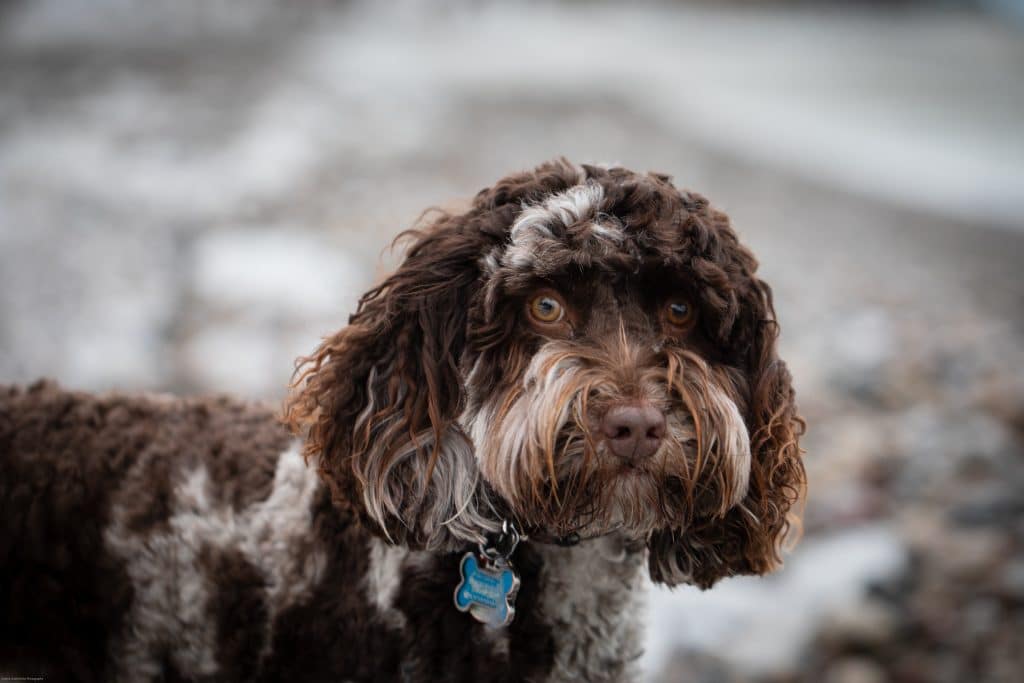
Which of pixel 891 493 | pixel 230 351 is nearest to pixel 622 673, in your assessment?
pixel 891 493

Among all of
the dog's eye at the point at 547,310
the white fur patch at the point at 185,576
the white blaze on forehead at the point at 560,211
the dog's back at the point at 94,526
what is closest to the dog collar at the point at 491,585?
the white fur patch at the point at 185,576

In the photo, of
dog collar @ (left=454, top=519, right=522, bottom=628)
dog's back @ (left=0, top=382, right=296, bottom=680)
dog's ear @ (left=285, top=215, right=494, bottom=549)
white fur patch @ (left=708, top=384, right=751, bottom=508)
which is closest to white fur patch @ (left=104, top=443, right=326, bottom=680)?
dog's back @ (left=0, top=382, right=296, bottom=680)

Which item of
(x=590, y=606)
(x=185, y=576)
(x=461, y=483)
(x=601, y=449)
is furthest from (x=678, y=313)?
(x=185, y=576)

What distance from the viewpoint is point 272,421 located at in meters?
2.81

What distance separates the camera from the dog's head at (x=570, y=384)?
2.13 metres

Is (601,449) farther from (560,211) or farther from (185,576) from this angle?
(185,576)

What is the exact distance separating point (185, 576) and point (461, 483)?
2.87 feet

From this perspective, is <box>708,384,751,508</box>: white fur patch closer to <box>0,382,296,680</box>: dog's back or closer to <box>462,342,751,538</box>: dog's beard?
<box>462,342,751,538</box>: dog's beard

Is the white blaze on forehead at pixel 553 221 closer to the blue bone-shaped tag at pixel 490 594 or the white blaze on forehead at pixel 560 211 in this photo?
the white blaze on forehead at pixel 560 211

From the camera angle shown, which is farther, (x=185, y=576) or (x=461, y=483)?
(x=185, y=576)

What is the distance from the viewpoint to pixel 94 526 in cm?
244

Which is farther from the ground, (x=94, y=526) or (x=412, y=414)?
(x=412, y=414)

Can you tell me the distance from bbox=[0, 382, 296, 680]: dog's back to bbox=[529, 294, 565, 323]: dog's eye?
1021 mm

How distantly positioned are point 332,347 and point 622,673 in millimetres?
1304
